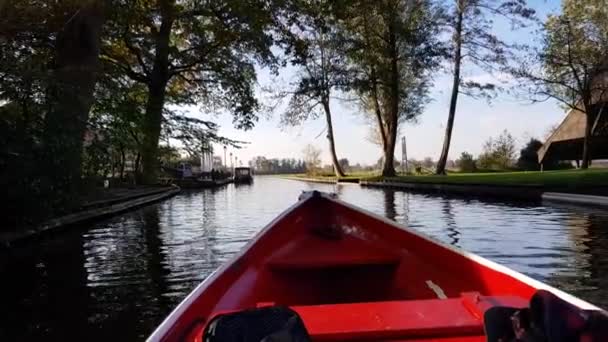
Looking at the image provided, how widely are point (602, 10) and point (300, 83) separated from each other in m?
16.2

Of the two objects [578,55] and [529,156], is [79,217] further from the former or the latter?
[529,156]

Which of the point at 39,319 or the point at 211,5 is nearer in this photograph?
the point at 39,319

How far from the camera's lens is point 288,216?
5734 millimetres

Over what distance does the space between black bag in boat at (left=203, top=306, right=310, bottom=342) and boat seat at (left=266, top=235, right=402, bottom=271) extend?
192cm

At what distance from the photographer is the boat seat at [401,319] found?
2311 mm

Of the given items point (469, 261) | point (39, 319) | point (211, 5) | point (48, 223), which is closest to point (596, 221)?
point (469, 261)

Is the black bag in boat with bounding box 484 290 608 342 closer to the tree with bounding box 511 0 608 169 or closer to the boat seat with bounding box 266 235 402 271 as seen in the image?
the boat seat with bounding box 266 235 402 271

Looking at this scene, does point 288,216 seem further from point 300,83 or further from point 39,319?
point 300,83

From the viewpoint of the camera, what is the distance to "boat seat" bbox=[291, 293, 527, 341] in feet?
7.58

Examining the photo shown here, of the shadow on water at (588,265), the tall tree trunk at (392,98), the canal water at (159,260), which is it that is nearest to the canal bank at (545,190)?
the canal water at (159,260)

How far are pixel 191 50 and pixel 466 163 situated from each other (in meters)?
23.7

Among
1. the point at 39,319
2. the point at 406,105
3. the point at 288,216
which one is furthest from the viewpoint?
the point at 406,105

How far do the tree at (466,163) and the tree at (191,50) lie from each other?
62.5 feet

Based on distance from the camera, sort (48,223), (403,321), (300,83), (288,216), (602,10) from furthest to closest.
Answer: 1. (300,83)
2. (602,10)
3. (48,223)
4. (288,216)
5. (403,321)
